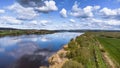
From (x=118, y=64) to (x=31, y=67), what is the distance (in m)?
13.3

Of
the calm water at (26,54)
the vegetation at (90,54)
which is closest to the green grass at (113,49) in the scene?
the vegetation at (90,54)

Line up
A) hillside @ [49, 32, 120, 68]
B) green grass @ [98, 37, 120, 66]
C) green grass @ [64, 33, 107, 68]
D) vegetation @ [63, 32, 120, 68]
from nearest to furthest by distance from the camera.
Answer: hillside @ [49, 32, 120, 68] < green grass @ [64, 33, 107, 68] < vegetation @ [63, 32, 120, 68] < green grass @ [98, 37, 120, 66]

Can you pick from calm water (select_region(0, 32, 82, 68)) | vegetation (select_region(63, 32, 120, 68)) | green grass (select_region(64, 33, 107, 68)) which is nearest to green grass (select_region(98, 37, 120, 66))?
vegetation (select_region(63, 32, 120, 68))

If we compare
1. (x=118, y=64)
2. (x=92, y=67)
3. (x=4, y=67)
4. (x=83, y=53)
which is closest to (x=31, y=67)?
(x=4, y=67)

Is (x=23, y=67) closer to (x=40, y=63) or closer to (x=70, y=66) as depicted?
(x=40, y=63)

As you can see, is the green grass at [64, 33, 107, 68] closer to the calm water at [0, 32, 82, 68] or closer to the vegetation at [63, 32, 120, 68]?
the vegetation at [63, 32, 120, 68]

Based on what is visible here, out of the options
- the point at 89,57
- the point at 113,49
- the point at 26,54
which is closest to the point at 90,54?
the point at 89,57

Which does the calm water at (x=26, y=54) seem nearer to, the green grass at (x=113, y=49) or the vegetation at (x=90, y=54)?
the vegetation at (x=90, y=54)

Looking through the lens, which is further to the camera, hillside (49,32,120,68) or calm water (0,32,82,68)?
calm water (0,32,82,68)

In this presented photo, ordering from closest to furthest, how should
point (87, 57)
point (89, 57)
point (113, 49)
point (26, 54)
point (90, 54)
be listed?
point (87, 57) < point (89, 57) < point (90, 54) < point (26, 54) < point (113, 49)

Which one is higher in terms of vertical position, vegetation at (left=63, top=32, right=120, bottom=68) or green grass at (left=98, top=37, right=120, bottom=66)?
vegetation at (left=63, top=32, right=120, bottom=68)

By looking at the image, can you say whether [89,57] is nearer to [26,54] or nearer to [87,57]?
[87,57]

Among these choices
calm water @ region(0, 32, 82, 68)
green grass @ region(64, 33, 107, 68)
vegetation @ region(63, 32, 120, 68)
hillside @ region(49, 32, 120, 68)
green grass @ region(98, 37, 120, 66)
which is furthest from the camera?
green grass @ region(98, 37, 120, 66)

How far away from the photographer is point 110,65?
84.9 feet
